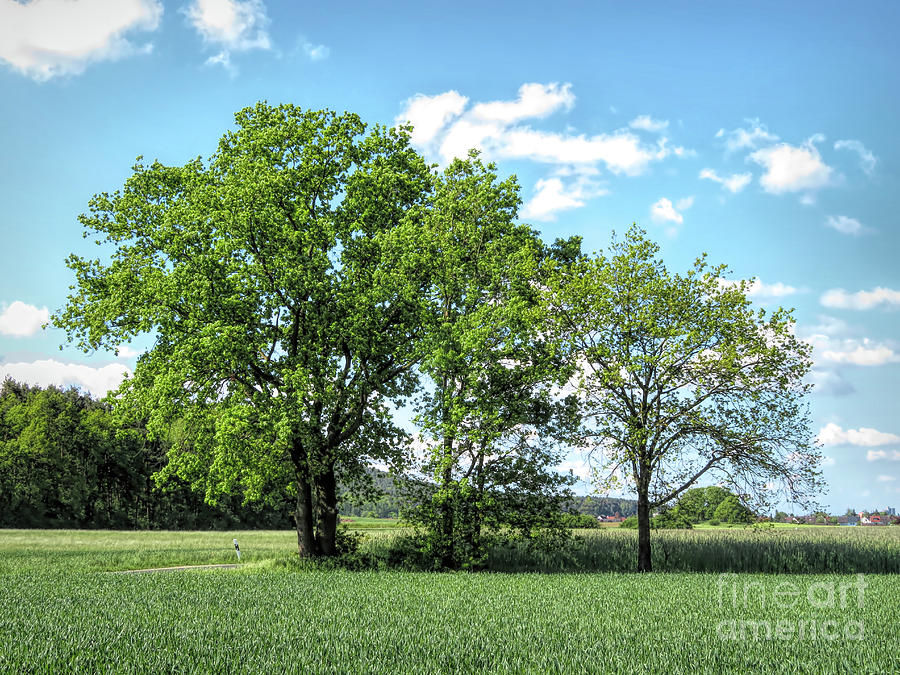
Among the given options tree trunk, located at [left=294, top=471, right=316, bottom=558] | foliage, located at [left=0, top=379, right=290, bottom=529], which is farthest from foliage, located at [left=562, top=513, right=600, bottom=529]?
foliage, located at [left=0, top=379, right=290, bottom=529]

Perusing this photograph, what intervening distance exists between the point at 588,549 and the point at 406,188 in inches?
785

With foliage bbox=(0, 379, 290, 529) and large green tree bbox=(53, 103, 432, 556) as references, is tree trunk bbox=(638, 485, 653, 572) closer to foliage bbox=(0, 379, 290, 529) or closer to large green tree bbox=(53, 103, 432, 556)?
large green tree bbox=(53, 103, 432, 556)

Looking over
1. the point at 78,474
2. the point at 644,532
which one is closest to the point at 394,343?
the point at 644,532

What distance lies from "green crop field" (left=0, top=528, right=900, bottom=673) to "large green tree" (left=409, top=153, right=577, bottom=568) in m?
6.61

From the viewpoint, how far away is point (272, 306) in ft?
87.4

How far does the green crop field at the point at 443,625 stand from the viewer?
8.65 meters

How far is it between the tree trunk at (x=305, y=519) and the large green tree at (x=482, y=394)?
4723mm

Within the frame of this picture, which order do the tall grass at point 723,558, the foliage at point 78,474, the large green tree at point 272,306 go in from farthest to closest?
the foliage at point 78,474
the tall grass at point 723,558
the large green tree at point 272,306

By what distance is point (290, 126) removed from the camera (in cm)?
2845

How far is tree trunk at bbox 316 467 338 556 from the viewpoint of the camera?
2806cm

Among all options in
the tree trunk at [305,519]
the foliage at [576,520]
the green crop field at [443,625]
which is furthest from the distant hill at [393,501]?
the green crop field at [443,625]

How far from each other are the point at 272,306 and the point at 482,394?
933 centimetres

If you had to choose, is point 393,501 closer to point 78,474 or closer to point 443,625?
point 443,625

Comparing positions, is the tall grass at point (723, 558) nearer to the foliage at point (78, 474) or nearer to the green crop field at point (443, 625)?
the green crop field at point (443, 625)
